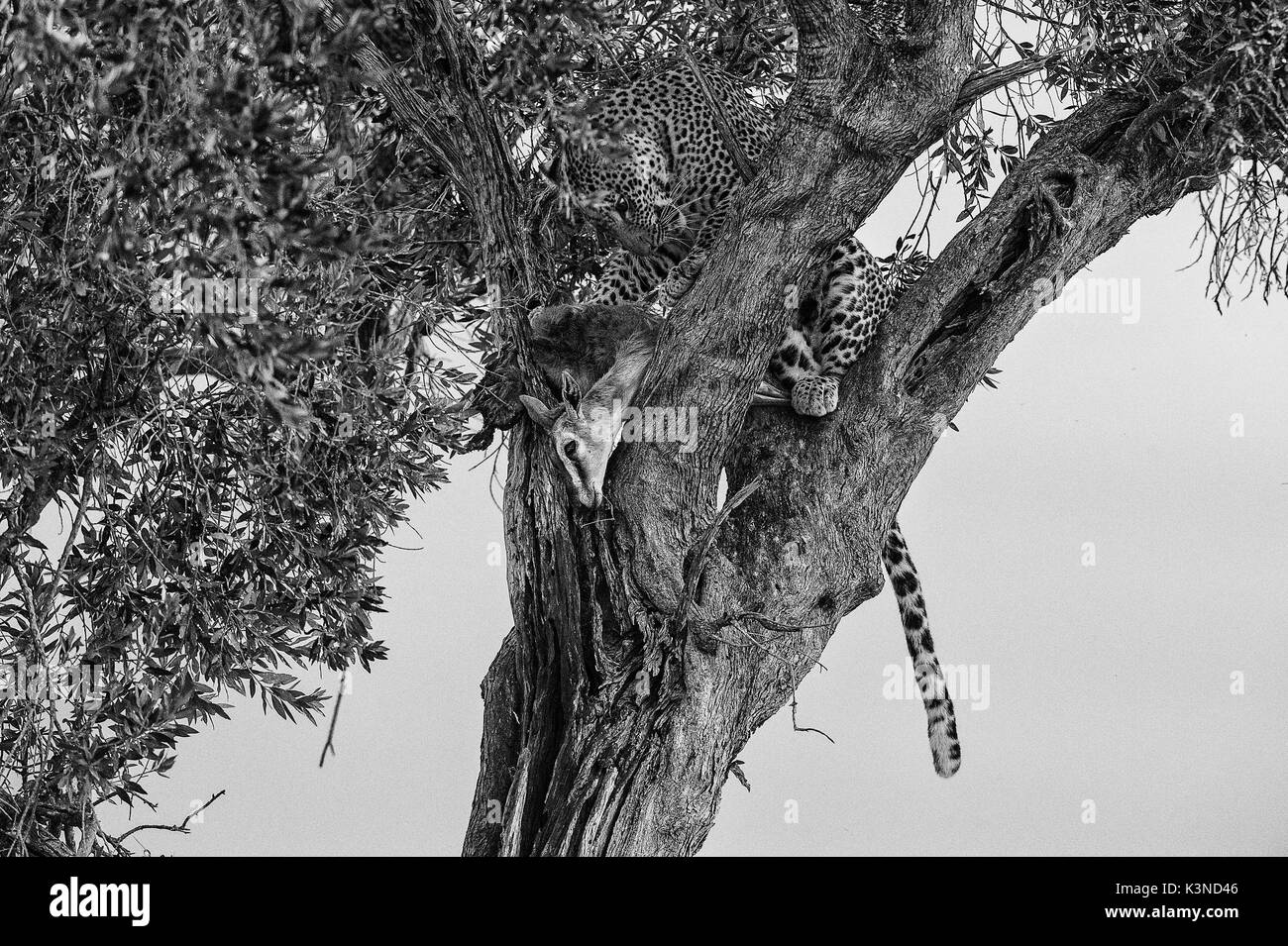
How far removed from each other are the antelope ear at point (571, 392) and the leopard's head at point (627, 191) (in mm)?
1119

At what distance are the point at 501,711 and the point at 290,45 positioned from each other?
8.79 ft

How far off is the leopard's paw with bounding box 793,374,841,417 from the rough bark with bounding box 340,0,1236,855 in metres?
0.06

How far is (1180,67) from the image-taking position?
550 cm

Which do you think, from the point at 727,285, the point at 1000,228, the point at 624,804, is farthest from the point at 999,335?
the point at 624,804

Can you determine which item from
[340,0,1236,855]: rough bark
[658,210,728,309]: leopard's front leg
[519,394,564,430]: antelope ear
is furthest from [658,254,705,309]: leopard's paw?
[519,394,564,430]: antelope ear

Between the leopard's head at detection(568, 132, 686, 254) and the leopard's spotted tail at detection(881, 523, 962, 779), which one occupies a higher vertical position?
the leopard's head at detection(568, 132, 686, 254)

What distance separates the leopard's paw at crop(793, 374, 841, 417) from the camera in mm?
5266

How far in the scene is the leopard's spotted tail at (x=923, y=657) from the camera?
5930 millimetres

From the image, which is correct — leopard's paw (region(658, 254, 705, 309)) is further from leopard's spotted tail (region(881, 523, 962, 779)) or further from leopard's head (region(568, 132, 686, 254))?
leopard's spotted tail (region(881, 523, 962, 779))

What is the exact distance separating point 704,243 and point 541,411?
175cm

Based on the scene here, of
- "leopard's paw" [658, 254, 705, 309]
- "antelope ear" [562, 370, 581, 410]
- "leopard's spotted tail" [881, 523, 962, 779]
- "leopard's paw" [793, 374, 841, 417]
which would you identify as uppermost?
"leopard's paw" [658, 254, 705, 309]

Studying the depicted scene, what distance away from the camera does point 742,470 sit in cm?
537

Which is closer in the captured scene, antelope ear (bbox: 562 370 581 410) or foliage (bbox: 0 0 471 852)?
foliage (bbox: 0 0 471 852)

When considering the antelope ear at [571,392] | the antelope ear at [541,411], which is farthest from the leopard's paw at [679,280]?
the antelope ear at [541,411]
